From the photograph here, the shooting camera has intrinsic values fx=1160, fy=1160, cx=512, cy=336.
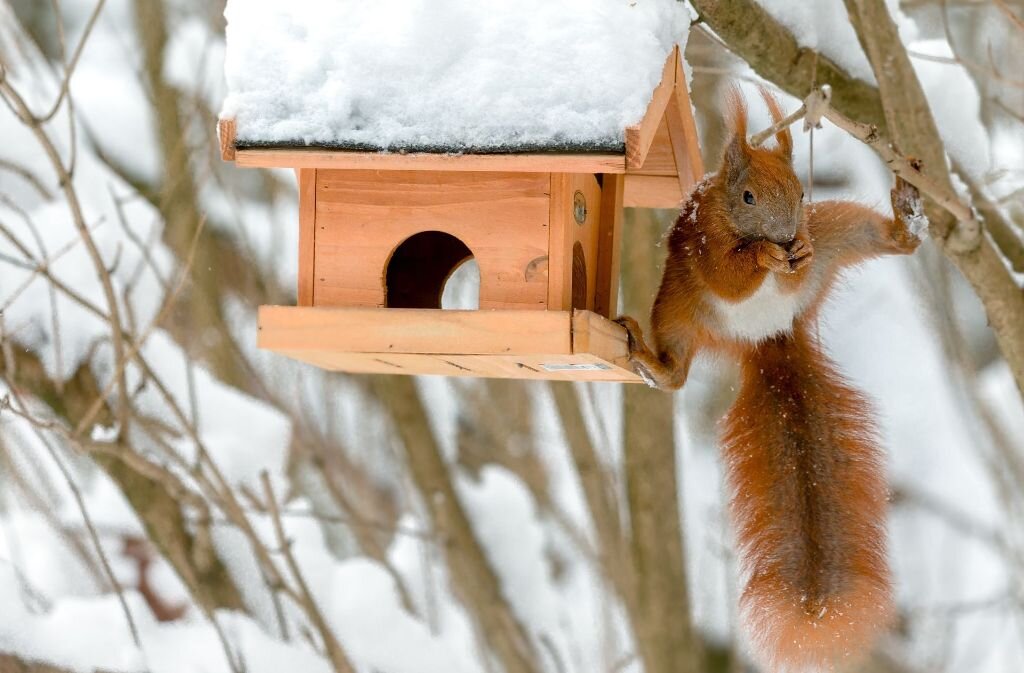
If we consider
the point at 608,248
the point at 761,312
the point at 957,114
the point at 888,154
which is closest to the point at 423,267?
the point at 608,248

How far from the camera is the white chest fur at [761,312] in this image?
88.7 inches

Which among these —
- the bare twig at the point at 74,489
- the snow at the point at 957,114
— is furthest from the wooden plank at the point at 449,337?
the snow at the point at 957,114

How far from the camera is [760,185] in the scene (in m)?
2.09

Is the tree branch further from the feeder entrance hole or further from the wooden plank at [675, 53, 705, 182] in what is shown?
the feeder entrance hole

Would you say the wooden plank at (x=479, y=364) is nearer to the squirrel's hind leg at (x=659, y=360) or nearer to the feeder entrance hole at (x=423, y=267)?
the squirrel's hind leg at (x=659, y=360)

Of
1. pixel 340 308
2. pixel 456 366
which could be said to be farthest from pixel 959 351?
pixel 340 308

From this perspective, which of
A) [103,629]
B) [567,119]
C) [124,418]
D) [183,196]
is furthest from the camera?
[183,196]

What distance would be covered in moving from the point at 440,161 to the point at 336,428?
11.1 ft

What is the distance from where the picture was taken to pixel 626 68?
67.4 inches

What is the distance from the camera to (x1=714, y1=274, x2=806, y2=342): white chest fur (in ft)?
7.39

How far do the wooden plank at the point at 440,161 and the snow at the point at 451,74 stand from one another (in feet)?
0.05

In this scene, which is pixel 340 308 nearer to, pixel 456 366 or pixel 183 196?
pixel 456 366

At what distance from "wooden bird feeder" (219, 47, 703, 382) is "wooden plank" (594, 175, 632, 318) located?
0.19ft

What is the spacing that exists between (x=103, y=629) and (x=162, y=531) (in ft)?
0.86
